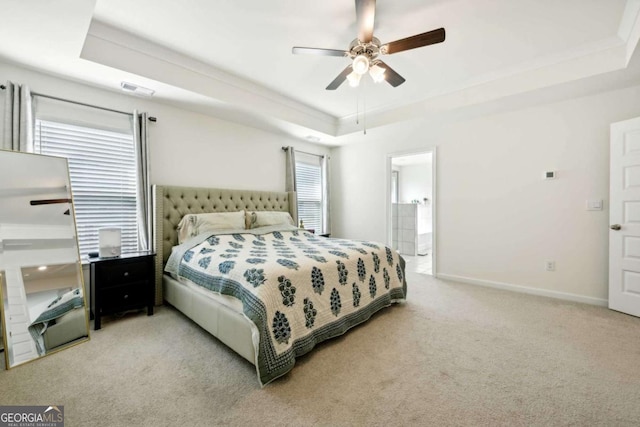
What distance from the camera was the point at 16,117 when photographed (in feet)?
7.80

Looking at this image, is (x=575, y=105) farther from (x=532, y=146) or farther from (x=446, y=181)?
(x=446, y=181)

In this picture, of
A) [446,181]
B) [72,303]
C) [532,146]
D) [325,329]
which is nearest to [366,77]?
[446,181]

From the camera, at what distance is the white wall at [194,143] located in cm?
275

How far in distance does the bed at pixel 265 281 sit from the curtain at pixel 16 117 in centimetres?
113

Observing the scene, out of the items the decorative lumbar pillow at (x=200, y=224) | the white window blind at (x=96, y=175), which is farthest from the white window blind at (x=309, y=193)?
the white window blind at (x=96, y=175)

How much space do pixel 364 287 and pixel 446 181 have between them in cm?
258

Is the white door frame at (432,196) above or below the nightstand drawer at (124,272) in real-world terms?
above

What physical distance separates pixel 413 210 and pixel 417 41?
16.4ft

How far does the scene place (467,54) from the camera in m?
2.78

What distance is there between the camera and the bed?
1819 millimetres

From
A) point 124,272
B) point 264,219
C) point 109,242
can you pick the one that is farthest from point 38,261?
point 264,219

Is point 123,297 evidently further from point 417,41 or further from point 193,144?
point 417,41

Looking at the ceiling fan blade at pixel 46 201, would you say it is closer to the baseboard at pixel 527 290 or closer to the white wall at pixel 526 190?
the white wall at pixel 526 190

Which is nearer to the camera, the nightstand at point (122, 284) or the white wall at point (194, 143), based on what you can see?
the nightstand at point (122, 284)
